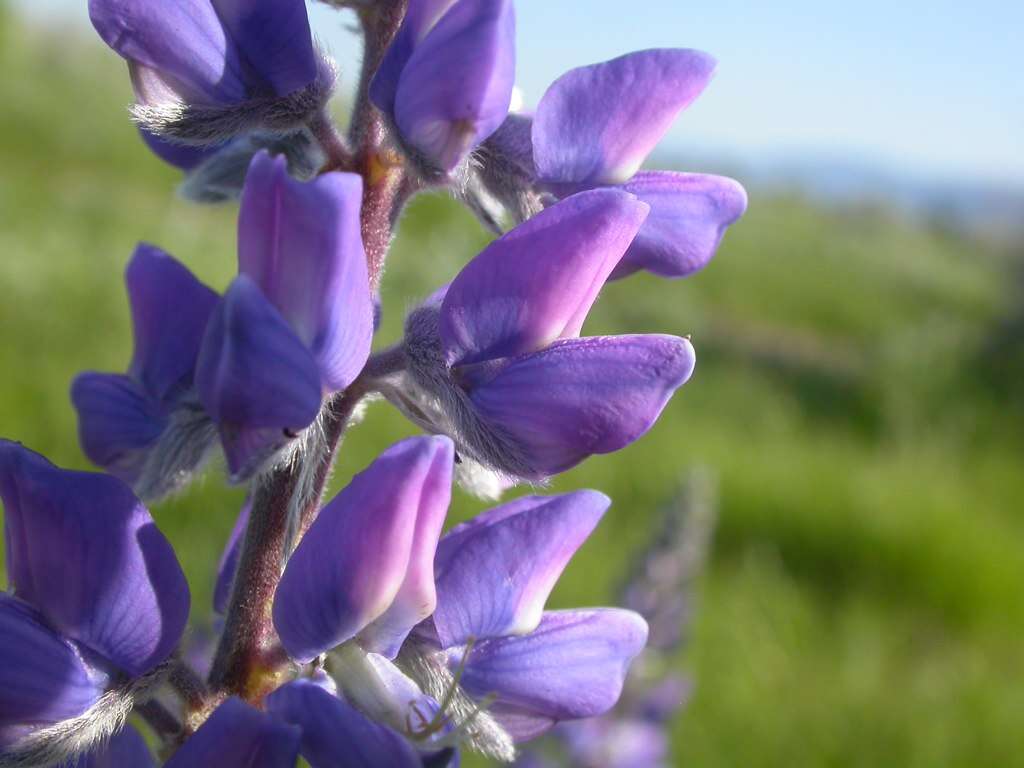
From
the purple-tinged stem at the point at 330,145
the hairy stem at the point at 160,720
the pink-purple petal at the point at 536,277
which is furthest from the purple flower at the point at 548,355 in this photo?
the hairy stem at the point at 160,720

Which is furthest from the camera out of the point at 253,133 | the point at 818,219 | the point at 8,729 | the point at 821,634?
the point at 818,219

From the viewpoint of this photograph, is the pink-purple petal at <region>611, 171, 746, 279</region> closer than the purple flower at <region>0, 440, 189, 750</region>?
No

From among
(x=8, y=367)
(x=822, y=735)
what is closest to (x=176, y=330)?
(x=822, y=735)

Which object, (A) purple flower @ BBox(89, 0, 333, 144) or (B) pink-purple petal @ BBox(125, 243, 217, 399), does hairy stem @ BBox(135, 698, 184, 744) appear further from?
(A) purple flower @ BBox(89, 0, 333, 144)

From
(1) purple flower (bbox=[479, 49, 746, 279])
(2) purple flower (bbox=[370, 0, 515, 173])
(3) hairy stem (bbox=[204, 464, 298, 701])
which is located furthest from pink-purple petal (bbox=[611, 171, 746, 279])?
(3) hairy stem (bbox=[204, 464, 298, 701])

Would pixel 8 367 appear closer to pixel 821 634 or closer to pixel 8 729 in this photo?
pixel 821 634

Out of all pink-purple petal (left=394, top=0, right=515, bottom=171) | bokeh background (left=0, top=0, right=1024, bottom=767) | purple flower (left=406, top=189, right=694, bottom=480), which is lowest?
bokeh background (left=0, top=0, right=1024, bottom=767)

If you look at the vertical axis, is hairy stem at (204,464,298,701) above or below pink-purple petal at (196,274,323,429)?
below
